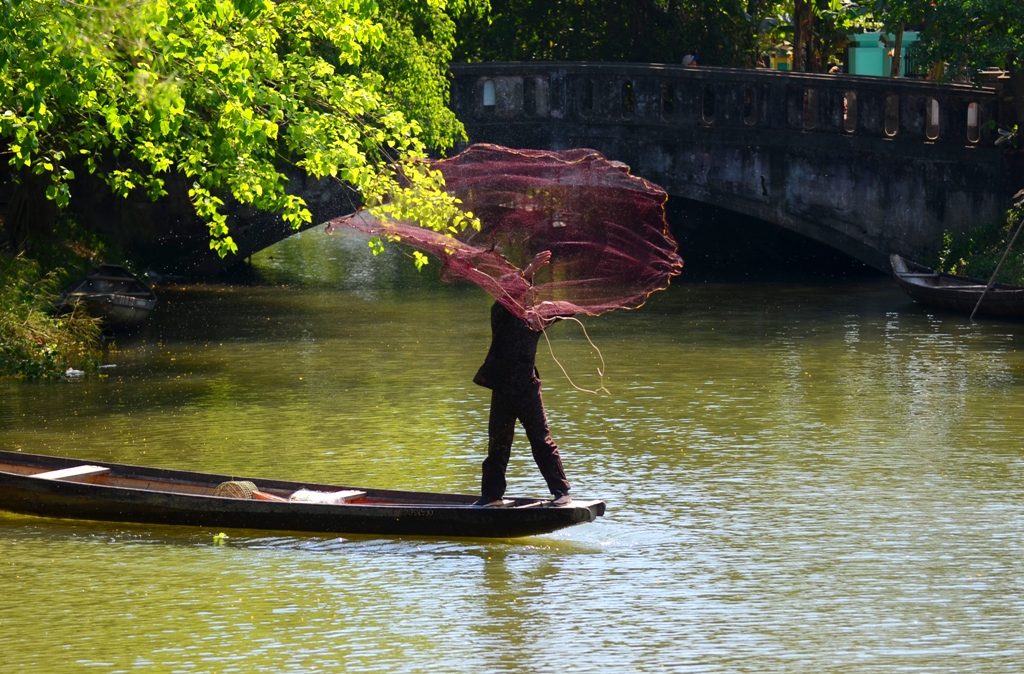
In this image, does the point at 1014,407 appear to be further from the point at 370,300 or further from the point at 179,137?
the point at 370,300

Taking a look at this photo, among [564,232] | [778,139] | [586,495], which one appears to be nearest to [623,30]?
[778,139]

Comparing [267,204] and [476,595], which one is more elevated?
[267,204]

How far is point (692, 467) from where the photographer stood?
52.4 ft

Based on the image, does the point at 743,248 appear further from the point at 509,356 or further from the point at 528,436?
the point at 509,356

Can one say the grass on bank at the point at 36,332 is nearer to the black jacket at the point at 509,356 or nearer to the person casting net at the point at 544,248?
the person casting net at the point at 544,248

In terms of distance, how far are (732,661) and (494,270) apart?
3.76m

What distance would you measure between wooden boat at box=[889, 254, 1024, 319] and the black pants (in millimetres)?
16268

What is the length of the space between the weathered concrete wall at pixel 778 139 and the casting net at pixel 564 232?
20.3 meters

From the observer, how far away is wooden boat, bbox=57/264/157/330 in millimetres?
25047

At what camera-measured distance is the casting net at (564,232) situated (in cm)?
1263

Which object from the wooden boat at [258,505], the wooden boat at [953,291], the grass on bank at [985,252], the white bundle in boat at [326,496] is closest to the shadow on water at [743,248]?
the grass on bank at [985,252]

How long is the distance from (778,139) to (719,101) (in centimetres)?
138

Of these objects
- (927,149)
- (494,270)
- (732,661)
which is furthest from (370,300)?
(732,661)

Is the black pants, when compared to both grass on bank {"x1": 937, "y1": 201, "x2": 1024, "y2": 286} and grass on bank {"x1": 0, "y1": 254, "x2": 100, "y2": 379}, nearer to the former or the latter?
grass on bank {"x1": 0, "y1": 254, "x2": 100, "y2": 379}
